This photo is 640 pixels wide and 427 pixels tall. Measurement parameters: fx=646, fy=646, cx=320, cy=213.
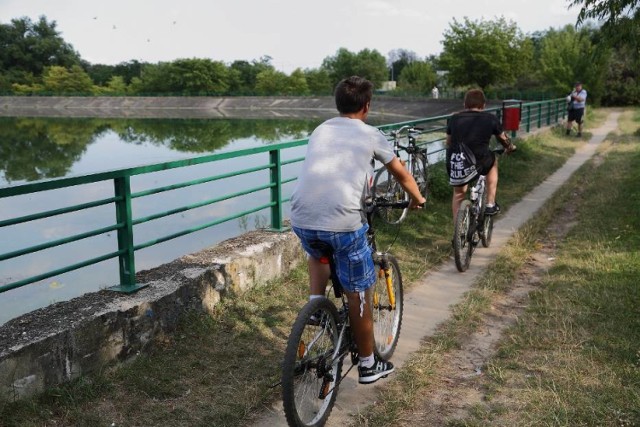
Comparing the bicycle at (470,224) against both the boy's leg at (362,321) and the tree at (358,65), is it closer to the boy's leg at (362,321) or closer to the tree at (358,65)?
the boy's leg at (362,321)

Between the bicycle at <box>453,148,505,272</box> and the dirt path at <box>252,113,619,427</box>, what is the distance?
0.61 ft

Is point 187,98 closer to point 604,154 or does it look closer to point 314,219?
point 604,154

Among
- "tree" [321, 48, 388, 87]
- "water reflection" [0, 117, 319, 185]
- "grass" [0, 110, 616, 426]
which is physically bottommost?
"water reflection" [0, 117, 319, 185]

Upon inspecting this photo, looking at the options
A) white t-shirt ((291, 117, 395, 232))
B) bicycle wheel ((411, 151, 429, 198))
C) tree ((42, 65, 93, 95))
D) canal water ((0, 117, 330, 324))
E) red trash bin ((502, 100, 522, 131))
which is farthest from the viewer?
tree ((42, 65, 93, 95))

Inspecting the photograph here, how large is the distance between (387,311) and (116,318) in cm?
175

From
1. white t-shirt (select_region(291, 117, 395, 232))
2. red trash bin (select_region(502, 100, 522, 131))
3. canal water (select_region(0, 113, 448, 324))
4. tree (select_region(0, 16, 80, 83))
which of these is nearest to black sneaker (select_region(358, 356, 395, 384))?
white t-shirt (select_region(291, 117, 395, 232))

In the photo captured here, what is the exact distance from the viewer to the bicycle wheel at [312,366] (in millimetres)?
3113

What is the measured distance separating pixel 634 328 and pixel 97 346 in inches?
146

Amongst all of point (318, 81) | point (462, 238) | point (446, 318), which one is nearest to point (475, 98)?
point (462, 238)

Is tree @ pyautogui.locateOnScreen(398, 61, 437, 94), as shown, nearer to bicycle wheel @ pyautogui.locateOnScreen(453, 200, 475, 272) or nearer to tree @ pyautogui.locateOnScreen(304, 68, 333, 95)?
tree @ pyautogui.locateOnScreen(304, 68, 333, 95)

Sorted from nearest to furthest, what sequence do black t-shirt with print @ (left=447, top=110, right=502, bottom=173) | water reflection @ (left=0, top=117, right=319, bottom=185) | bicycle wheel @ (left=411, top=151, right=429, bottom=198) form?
black t-shirt with print @ (left=447, top=110, right=502, bottom=173) < bicycle wheel @ (left=411, top=151, right=429, bottom=198) < water reflection @ (left=0, top=117, right=319, bottom=185)

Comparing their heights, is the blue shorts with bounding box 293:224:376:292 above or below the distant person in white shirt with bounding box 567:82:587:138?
below

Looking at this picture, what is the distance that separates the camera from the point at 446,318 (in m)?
5.24

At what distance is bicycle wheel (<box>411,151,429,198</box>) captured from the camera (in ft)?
29.2
